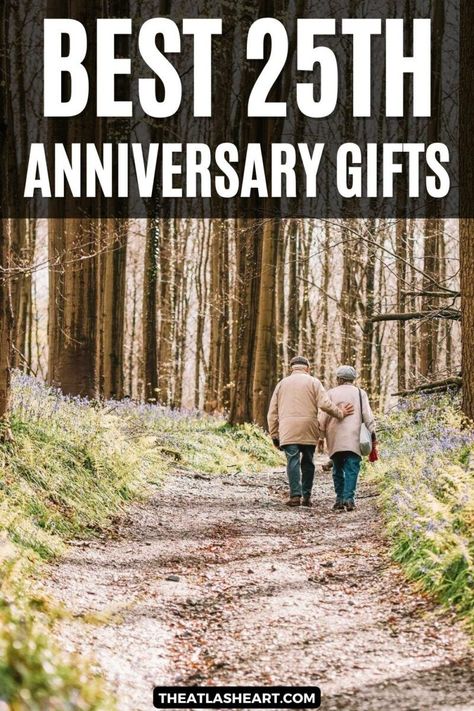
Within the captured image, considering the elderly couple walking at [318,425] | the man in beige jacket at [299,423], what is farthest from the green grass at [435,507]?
the man in beige jacket at [299,423]

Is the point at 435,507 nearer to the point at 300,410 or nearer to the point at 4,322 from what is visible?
the point at 4,322

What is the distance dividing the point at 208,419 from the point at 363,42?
11.1 metres

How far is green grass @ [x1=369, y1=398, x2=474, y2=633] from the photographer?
20.5ft

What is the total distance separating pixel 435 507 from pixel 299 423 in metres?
4.85

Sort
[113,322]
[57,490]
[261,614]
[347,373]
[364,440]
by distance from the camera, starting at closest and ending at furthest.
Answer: [261,614] → [57,490] → [364,440] → [347,373] → [113,322]

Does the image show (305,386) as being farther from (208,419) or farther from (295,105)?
(295,105)

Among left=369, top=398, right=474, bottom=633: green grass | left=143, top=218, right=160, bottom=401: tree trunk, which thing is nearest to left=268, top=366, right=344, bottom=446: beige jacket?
left=369, top=398, right=474, bottom=633: green grass

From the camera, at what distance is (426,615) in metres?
6.03

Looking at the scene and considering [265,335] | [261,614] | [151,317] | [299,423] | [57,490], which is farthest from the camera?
[151,317]

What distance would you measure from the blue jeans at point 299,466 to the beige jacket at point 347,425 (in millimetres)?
531

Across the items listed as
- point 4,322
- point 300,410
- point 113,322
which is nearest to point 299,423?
point 300,410

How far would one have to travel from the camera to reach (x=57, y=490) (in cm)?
906

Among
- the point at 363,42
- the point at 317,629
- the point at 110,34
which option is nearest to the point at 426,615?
the point at 317,629

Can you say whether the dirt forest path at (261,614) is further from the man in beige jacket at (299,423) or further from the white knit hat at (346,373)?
the white knit hat at (346,373)
